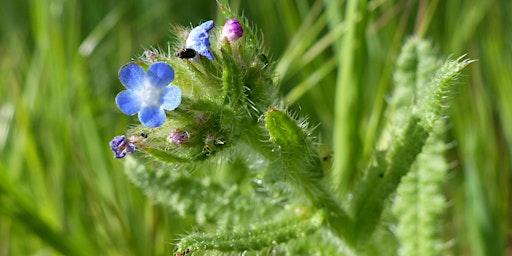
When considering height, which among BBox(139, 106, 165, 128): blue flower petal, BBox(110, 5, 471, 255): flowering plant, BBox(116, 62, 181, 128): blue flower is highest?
BBox(116, 62, 181, 128): blue flower

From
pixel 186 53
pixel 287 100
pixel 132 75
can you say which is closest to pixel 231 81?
pixel 186 53

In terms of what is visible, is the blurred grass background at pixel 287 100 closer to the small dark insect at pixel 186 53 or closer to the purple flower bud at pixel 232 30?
the purple flower bud at pixel 232 30

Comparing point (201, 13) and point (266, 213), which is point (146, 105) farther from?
point (201, 13)

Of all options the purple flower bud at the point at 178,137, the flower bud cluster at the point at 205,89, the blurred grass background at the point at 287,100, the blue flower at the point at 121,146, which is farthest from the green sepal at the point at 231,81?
the blurred grass background at the point at 287,100

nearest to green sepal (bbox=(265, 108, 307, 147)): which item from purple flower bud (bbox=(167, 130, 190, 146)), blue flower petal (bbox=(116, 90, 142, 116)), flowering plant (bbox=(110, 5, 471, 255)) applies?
flowering plant (bbox=(110, 5, 471, 255))

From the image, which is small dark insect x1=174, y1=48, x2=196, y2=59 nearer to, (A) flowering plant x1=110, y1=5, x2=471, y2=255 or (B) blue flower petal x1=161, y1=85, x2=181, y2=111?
(A) flowering plant x1=110, y1=5, x2=471, y2=255

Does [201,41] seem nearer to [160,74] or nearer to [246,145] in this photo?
[160,74]
